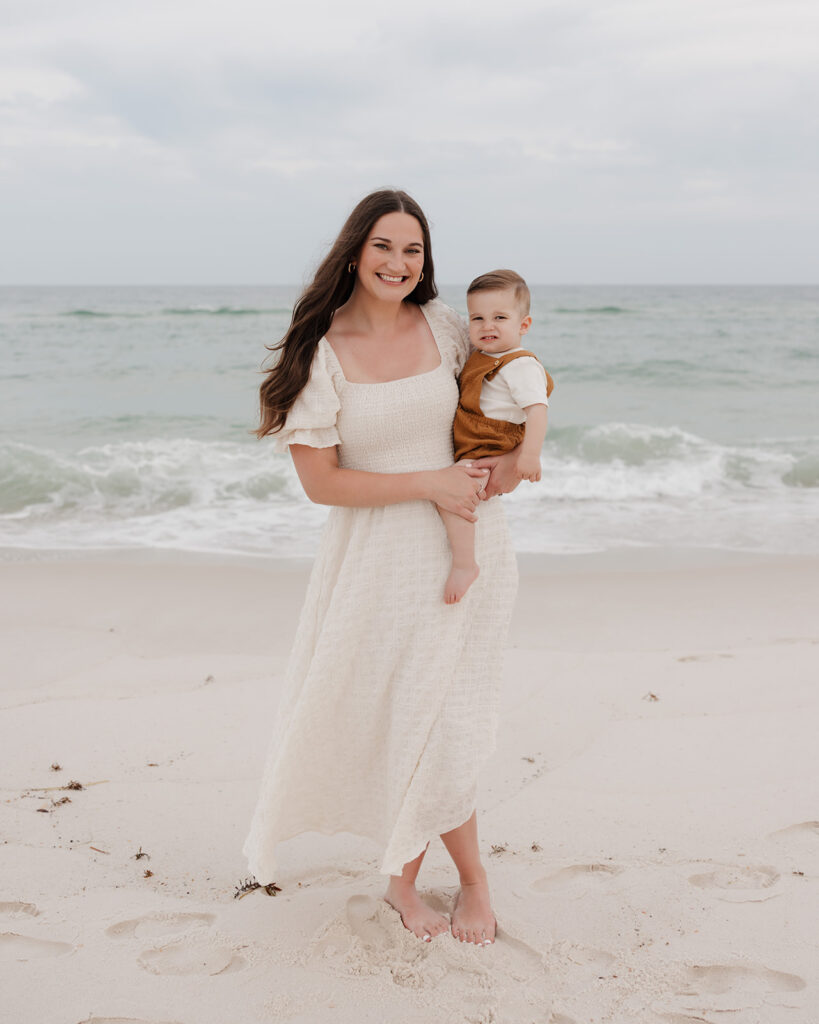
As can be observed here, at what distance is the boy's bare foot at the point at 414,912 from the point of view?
2623 millimetres

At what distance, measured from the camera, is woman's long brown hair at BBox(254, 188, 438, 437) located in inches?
96.4

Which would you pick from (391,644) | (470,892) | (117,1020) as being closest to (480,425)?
(391,644)

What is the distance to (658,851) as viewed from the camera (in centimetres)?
305

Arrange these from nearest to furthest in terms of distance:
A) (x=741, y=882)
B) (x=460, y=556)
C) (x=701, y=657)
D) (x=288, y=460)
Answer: (x=460, y=556) < (x=741, y=882) < (x=701, y=657) < (x=288, y=460)

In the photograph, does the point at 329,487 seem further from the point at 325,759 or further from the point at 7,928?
the point at 7,928

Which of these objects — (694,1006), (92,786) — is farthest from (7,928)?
(694,1006)

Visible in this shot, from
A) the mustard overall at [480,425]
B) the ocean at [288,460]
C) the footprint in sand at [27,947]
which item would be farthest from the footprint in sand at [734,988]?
the ocean at [288,460]

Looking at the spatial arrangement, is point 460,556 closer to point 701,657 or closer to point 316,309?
point 316,309

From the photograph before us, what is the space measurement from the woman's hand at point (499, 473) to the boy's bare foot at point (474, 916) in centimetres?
116

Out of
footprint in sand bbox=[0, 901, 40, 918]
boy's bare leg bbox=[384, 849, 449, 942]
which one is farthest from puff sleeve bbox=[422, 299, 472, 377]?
footprint in sand bbox=[0, 901, 40, 918]

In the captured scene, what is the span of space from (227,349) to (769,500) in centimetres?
1600

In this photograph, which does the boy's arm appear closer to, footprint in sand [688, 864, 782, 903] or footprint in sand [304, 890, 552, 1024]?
footprint in sand [304, 890, 552, 1024]

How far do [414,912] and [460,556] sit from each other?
1064mm

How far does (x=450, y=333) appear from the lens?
2.66 m
